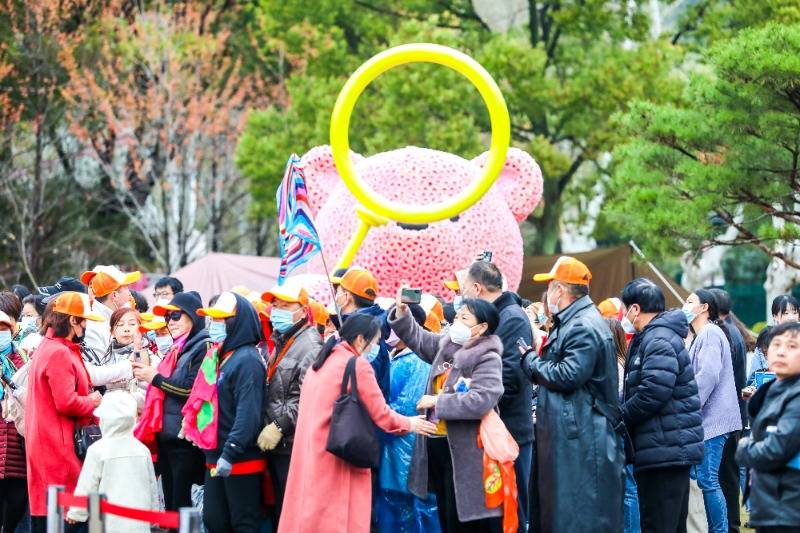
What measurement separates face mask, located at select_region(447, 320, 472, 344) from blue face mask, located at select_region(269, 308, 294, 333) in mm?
1045

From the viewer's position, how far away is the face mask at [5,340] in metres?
8.38

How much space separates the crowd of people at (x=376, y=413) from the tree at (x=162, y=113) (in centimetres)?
1353

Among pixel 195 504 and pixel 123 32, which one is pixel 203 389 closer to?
pixel 195 504

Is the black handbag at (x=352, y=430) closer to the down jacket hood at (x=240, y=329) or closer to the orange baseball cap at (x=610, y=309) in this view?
the down jacket hood at (x=240, y=329)

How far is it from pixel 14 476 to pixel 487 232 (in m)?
4.53

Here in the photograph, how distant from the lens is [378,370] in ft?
25.0

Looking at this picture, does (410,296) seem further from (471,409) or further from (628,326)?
(628,326)

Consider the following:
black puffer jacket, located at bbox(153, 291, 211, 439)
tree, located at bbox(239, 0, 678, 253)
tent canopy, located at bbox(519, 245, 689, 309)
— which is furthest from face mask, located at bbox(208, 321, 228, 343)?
tree, located at bbox(239, 0, 678, 253)

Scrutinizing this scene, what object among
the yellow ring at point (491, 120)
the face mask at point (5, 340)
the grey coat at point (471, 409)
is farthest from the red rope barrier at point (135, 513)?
the yellow ring at point (491, 120)

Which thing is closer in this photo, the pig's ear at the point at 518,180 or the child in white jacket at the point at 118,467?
the child in white jacket at the point at 118,467

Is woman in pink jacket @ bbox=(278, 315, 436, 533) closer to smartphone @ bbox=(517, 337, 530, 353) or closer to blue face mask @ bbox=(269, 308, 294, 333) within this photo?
blue face mask @ bbox=(269, 308, 294, 333)

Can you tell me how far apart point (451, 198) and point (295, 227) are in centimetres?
172

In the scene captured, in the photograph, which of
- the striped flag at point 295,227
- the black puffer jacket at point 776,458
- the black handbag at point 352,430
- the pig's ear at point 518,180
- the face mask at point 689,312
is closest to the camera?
the black puffer jacket at point 776,458

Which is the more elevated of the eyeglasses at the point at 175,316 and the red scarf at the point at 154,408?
the eyeglasses at the point at 175,316
